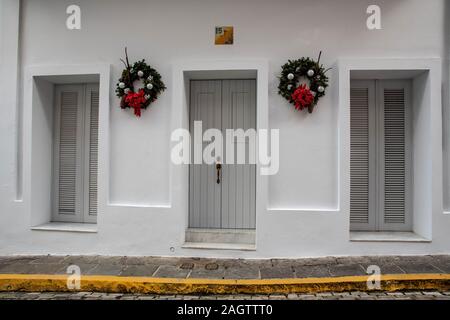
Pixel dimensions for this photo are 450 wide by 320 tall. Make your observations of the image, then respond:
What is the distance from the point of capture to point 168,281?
425cm

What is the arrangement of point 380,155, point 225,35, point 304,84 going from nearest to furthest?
point 304,84
point 225,35
point 380,155

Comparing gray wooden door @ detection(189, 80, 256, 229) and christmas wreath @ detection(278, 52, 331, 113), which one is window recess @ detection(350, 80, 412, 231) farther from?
gray wooden door @ detection(189, 80, 256, 229)

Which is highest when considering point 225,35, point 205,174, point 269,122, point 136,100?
point 225,35

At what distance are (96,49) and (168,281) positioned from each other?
14.6 ft

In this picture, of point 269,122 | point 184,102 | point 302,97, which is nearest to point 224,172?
point 269,122

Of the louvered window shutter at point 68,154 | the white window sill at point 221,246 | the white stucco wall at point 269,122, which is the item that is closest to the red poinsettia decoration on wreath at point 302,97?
the white stucco wall at point 269,122

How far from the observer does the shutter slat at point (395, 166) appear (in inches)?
217

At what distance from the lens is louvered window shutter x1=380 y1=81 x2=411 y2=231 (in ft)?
18.1

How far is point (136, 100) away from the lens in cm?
517

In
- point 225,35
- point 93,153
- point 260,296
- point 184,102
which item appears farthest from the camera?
point 93,153

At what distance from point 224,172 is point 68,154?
10.9ft

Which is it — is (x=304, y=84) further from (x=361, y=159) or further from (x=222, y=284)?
(x=222, y=284)

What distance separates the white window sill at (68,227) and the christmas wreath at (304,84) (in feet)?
14.4

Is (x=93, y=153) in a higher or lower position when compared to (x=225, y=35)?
lower
